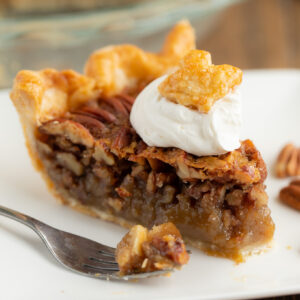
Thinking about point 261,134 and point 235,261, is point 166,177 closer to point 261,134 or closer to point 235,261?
point 235,261

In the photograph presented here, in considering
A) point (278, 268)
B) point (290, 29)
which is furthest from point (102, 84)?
point (290, 29)

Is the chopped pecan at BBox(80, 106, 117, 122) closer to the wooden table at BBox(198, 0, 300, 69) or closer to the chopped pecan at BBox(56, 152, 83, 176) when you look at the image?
the chopped pecan at BBox(56, 152, 83, 176)

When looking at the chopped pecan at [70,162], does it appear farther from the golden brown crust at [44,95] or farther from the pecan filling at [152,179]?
the golden brown crust at [44,95]

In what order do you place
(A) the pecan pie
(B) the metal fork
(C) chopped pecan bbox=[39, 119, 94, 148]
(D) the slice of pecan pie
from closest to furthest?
1. (A) the pecan pie
2. (B) the metal fork
3. (D) the slice of pecan pie
4. (C) chopped pecan bbox=[39, 119, 94, 148]

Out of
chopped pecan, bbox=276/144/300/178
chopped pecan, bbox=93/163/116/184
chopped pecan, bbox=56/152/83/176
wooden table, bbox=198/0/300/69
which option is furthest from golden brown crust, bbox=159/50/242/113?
wooden table, bbox=198/0/300/69

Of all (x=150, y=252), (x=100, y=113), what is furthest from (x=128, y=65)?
(x=150, y=252)
